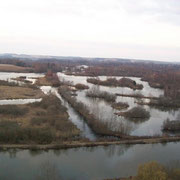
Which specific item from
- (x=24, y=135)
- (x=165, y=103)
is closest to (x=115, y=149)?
(x=24, y=135)

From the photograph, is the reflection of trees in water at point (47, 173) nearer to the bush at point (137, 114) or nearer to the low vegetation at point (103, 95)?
the bush at point (137, 114)

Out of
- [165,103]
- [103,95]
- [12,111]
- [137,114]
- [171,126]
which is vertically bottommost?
[171,126]

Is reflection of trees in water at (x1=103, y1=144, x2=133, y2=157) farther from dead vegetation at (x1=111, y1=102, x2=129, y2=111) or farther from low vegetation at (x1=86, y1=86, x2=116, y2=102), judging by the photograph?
low vegetation at (x1=86, y1=86, x2=116, y2=102)

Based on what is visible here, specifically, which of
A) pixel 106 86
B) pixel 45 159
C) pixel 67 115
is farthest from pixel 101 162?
pixel 106 86

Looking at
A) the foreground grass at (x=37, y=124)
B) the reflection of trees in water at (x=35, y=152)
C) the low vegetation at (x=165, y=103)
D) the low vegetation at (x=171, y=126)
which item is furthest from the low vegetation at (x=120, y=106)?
the reflection of trees in water at (x=35, y=152)

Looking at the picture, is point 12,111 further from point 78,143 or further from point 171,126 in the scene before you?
point 171,126

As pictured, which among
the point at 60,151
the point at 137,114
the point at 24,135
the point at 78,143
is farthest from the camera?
the point at 137,114

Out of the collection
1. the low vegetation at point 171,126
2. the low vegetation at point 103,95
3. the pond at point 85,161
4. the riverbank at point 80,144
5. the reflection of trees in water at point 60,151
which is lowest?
the pond at point 85,161
